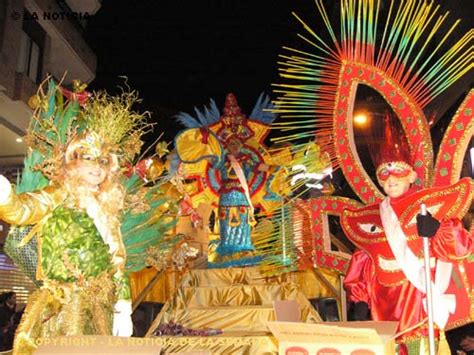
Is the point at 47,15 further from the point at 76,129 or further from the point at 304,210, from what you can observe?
the point at 304,210

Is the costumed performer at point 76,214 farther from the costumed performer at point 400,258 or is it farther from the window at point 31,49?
the window at point 31,49

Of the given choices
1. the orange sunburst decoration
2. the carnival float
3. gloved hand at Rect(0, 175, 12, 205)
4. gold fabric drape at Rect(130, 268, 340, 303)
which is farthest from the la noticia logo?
gloved hand at Rect(0, 175, 12, 205)

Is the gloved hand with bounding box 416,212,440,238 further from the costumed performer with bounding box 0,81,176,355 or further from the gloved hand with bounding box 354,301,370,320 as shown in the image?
the costumed performer with bounding box 0,81,176,355

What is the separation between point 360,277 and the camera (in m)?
3.04

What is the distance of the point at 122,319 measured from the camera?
2762 millimetres

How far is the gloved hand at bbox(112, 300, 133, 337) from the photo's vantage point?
8.98 feet

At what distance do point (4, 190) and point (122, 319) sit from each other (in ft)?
2.95

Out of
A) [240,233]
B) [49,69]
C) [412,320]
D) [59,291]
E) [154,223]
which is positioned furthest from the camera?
[49,69]

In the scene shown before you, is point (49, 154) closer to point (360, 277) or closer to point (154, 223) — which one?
point (154, 223)

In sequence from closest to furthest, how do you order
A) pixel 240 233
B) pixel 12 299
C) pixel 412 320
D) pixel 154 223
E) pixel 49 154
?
1. pixel 412 320
2. pixel 49 154
3. pixel 154 223
4. pixel 12 299
5. pixel 240 233

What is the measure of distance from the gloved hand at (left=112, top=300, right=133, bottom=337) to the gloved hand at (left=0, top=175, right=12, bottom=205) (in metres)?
0.80

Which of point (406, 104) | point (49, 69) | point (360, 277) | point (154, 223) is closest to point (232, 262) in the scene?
point (154, 223)

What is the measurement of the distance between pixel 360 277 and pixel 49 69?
7.33m

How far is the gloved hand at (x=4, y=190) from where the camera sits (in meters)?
2.35
